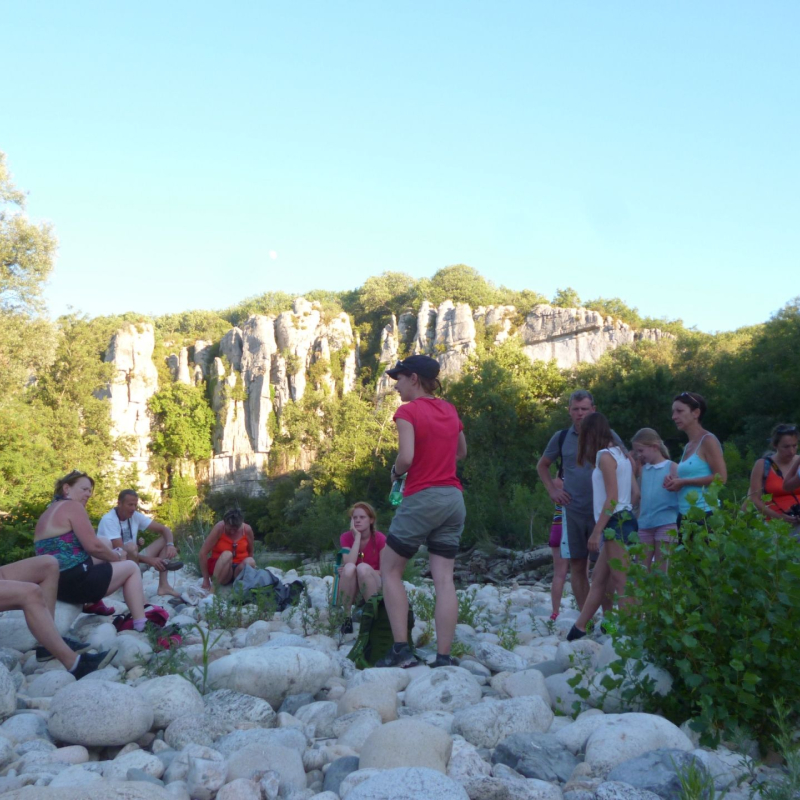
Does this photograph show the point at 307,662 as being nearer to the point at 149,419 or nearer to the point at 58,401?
the point at 58,401

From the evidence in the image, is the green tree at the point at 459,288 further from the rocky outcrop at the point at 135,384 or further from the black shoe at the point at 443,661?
the black shoe at the point at 443,661

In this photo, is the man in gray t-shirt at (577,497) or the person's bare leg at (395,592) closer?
the person's bare leg at (395,592)

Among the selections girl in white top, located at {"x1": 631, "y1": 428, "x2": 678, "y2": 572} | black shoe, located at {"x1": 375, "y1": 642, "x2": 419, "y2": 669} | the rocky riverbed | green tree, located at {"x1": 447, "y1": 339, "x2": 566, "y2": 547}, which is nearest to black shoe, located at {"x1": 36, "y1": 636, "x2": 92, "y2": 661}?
the rocky riverbed

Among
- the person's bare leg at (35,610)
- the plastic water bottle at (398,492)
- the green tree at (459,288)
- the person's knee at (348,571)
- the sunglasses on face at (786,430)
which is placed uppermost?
the green tree at (459,288)

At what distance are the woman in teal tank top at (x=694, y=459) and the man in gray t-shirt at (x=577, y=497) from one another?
0.59 meters

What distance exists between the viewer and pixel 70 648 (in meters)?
4.65

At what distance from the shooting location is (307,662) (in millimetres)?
4406

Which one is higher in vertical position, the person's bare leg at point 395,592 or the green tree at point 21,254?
the green tree at point 21,254

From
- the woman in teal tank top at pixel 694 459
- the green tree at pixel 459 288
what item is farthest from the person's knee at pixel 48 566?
the green tree at pixel 459 288

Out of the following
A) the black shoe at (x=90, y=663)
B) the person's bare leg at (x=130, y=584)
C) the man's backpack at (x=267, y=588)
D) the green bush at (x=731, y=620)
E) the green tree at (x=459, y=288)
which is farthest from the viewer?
the green tree at (x=459, y=288)

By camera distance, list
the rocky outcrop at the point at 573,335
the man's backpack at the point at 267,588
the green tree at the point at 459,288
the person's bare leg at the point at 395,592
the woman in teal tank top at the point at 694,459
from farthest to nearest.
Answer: the green tree at the point at 459,288 < the rocky outcrop at the point at 573,335 < the man's backpack at the point at 267,588 < the woman in teal tank top at the point at 694,459 < the person's bare leg at the point at 395,592

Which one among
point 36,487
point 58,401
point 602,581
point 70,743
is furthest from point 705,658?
point 58,401

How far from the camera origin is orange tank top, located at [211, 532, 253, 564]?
25.9 ft

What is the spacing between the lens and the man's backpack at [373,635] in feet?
16.4
